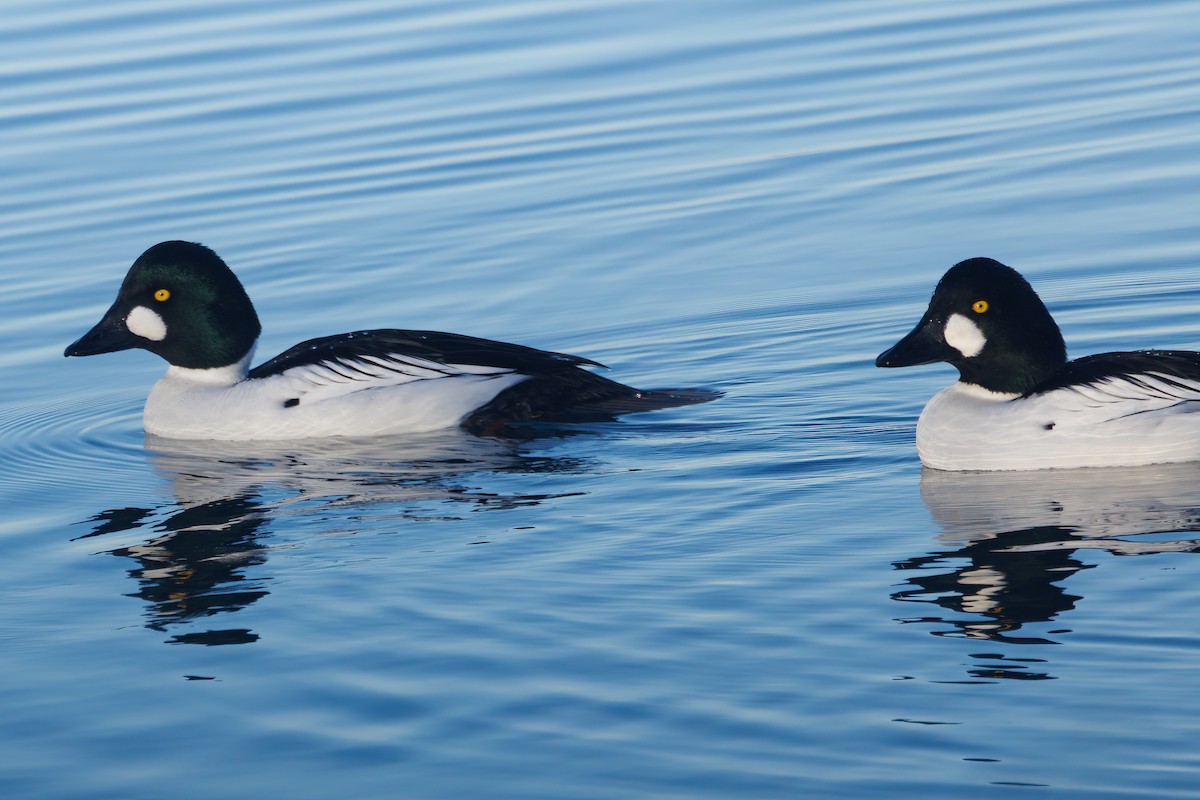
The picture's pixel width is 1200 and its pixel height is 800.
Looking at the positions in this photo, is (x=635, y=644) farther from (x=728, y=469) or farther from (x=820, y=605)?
(x=728, y=469)

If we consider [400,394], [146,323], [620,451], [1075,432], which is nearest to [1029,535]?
[1075,432]

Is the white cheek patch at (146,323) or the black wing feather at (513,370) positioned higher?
the white cheek patch at (146,323)

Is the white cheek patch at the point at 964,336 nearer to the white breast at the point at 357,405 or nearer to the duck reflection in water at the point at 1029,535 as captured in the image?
the duck reflection in water at the point at 1029,535

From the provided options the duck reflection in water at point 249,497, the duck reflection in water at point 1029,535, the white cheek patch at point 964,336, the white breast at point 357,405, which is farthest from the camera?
the white breast at point 357,405

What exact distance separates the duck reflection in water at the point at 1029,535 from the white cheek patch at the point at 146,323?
180 inches

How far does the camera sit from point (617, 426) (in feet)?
32.8

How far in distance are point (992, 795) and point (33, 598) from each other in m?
4.30

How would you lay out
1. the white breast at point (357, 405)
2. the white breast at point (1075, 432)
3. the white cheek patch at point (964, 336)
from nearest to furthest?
the white breast at point (1075, 432), the white cheek patch at point (964, 336), the white breast at point (357, 405)

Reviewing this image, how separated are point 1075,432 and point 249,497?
391cm

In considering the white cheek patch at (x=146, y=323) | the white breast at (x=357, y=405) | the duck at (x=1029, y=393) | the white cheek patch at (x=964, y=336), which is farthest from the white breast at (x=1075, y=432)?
the white cheek patch at (x=146, y=323)

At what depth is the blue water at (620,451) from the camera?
5934 millimetres

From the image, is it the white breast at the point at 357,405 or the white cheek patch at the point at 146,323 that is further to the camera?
the white cheek patch at the point at 146,323

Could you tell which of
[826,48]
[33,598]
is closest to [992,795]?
[33,598]

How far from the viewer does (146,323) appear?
10.8 metres
